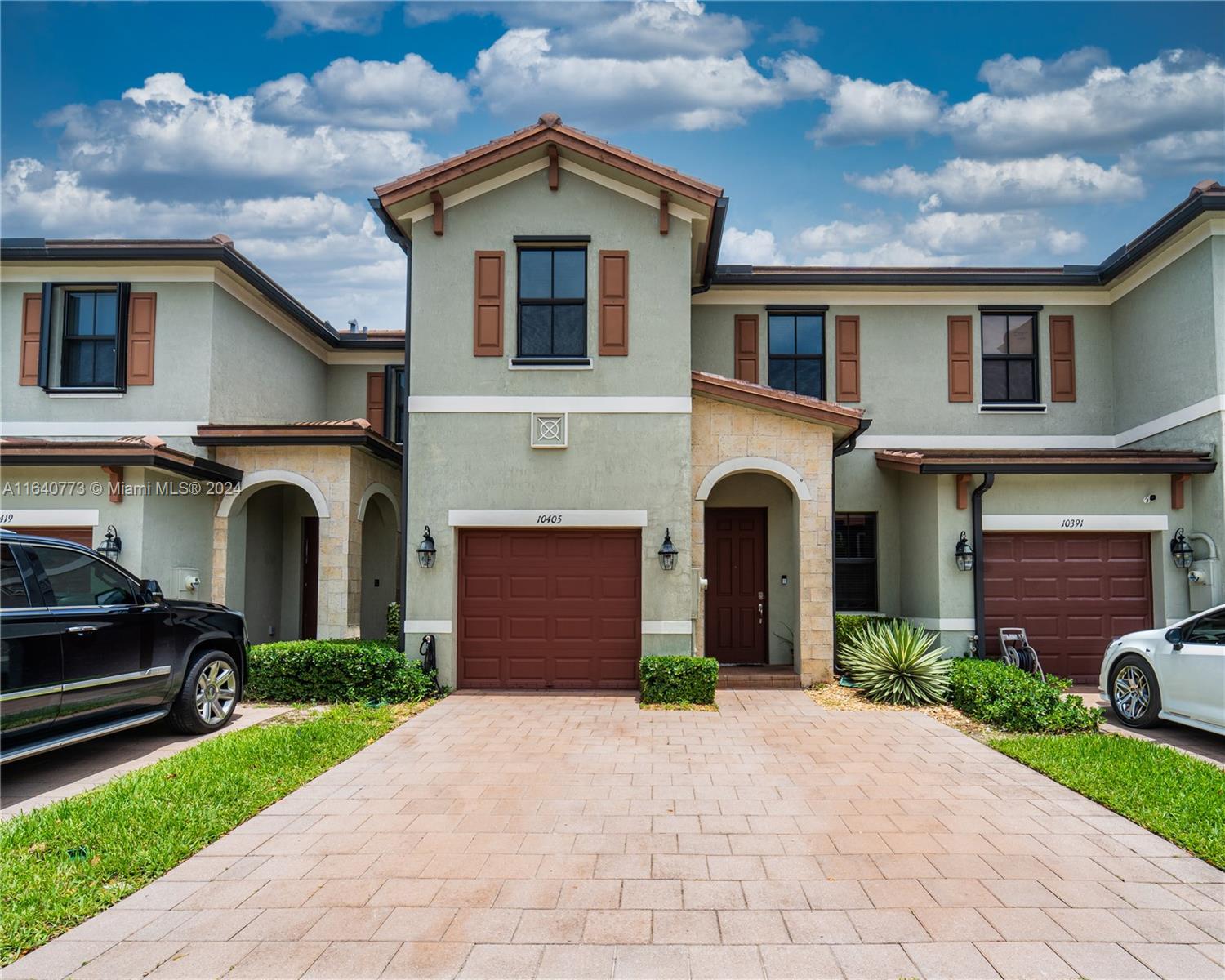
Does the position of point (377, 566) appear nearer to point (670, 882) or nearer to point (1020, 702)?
point (1020, 702)

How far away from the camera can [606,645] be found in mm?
10914

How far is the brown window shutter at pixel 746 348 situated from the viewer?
13.9m

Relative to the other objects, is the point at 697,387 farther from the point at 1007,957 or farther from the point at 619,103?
the point at 1007,957

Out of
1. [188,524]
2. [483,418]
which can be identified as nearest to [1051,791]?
[483,418]

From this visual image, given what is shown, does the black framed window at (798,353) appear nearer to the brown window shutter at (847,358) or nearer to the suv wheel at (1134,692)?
the brown window shutter at (847,358)

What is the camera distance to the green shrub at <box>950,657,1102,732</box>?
841 centimetres

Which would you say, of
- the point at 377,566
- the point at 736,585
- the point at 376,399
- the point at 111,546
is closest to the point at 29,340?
the point at 111,546

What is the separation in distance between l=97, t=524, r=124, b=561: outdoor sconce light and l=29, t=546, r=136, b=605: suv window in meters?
3.67

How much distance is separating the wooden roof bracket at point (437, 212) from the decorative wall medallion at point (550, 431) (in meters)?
3.04

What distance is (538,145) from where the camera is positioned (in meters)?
10.7

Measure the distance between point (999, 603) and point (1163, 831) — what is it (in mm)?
6739

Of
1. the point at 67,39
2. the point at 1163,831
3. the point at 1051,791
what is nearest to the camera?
the point at 1163,831

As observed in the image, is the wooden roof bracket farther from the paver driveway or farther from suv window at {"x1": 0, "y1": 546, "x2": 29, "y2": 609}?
the paver driveway

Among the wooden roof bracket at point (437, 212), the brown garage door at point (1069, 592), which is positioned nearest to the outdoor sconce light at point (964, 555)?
the brown garage door at point (1069, 592)
